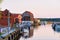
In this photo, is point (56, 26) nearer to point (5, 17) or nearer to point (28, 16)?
point (28, 16)

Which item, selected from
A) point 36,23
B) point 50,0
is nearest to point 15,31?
point 36,23

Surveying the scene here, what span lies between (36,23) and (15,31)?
0.52m

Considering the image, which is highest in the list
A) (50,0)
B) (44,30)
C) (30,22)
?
(50,0)

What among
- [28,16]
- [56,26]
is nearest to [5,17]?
[28,16]

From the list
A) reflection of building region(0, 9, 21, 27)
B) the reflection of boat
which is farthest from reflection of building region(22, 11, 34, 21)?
the reflection of boat

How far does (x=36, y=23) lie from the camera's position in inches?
130

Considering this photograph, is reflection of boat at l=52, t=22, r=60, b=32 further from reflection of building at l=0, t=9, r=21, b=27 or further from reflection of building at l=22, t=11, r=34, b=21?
reflection of building at l=0, t=9, r=21, b=27

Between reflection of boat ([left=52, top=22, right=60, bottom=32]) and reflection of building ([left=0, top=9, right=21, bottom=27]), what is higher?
reflection of building ([left=0, top=9, right=21, bottom=27])

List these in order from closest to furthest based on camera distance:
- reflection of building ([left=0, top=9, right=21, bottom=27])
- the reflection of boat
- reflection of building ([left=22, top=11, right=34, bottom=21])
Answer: reflection of building ([left=0, top=9, right=21, bottom=27]) < reflection of building ([left=22, top=11, right=34, bottom=21]) < the reflection of boat

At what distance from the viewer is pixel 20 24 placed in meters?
3.32

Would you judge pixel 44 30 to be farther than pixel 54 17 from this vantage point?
Yes

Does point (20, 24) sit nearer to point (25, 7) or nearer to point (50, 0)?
point (25, 7)

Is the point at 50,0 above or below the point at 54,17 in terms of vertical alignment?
above

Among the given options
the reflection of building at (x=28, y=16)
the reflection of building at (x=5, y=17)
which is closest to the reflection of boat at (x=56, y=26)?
the reflection of building at (x=28, y=16)
